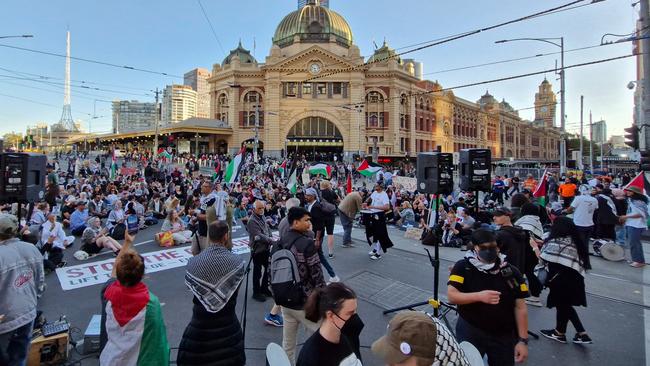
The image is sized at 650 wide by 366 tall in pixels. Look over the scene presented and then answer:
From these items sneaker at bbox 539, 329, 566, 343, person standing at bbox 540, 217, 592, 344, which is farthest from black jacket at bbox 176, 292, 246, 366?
sneaker at bbox 539, 329, 566, 343

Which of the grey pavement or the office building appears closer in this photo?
the grey pavement

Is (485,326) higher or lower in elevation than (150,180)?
lower

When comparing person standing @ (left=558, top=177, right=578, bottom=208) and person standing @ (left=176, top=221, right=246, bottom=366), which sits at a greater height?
person standing @ (left=558, top=177, right=578, bottom=208)

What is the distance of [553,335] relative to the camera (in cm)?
506

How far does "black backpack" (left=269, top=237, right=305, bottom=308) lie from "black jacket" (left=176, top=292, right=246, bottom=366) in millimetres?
604

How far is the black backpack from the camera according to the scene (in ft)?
12.5

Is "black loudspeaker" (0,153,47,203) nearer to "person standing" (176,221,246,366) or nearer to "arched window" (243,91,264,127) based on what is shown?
"person standing" (176,221,246,366)

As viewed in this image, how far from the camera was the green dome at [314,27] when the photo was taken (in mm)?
56656

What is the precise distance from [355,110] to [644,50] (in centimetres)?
4065

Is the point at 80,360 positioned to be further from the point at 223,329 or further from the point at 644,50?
the point at 644,50

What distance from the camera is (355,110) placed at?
49906 millimetres

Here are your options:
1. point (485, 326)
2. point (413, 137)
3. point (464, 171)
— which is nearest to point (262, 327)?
point (485, 326)

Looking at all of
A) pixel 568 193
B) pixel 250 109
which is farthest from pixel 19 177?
pixel 250 109

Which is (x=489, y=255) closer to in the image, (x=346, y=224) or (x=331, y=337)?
(x=331, y=337)
